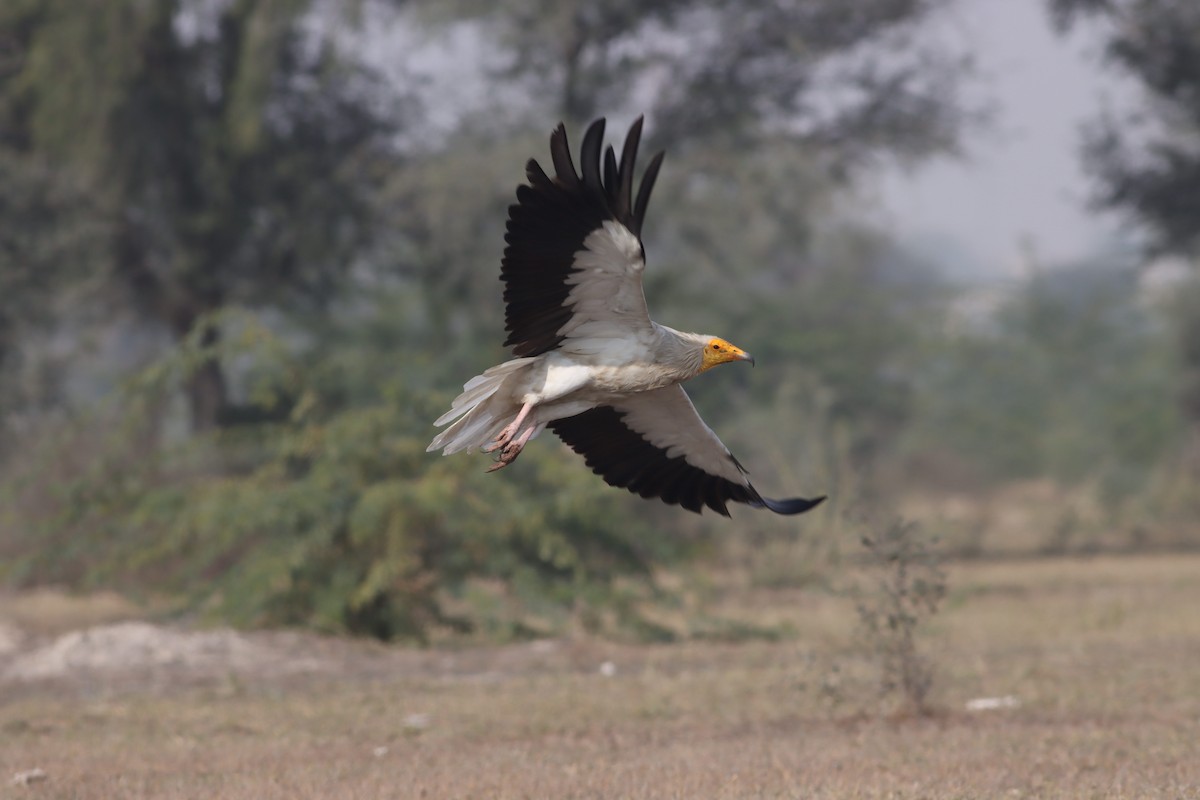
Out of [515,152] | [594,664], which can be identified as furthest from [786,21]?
[594,664]

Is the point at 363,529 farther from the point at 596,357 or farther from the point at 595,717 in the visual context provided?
the point at 596,357

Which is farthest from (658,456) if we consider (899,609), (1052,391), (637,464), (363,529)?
(1052,391)

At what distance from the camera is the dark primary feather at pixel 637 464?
7742 millimetres

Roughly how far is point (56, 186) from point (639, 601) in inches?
393

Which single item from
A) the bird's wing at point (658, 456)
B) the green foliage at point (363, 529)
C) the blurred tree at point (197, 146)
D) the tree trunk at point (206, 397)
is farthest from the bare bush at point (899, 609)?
the tree trunk at point (206, 397)

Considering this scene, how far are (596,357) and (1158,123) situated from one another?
52.5ft

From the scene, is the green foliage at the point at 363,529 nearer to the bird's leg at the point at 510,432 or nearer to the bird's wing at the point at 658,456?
the bird's wing at the point at 658,456

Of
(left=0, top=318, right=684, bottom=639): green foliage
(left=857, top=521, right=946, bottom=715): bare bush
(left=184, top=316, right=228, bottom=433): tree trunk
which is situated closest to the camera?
(left=857, top=521, right=946, bottom=715): bare bush

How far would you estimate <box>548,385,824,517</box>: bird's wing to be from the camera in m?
7.66

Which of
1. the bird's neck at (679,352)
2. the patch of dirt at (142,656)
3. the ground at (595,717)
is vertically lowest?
the ground at (595,717)

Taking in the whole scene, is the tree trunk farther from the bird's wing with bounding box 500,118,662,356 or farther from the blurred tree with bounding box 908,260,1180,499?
the blurred tree with bounding box 908,260,1180,499

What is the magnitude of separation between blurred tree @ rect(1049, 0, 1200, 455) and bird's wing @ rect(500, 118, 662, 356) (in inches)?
578

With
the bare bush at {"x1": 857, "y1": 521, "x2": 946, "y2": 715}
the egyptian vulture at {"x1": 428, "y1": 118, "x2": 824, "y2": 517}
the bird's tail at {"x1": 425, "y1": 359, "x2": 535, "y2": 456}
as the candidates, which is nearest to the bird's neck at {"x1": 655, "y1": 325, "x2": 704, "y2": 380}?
the egyptian vulture at {"x1": 428, "y1": 118, "x2": 824, "y2": 517}

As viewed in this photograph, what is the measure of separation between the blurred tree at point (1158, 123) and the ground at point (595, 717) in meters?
9.20
